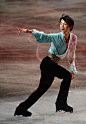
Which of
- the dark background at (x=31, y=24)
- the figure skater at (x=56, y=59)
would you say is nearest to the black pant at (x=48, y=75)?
the figure skater at (x=56, y=59)

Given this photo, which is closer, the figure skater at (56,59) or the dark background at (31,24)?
the figure skater at (56,59)

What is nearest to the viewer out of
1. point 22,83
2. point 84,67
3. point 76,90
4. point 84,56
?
point 76,90

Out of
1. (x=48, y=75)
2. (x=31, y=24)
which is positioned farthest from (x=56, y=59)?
(x=31, y=24)

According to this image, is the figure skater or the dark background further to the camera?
the dark background

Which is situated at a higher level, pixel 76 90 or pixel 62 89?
pixel 62 89

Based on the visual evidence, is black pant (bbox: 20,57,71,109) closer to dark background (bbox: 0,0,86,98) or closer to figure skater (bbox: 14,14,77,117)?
figure skater (bbox: 14,14,77,117)

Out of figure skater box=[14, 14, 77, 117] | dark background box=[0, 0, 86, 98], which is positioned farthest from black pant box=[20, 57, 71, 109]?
dark background box=[0, 0, 86, 98]

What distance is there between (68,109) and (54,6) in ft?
15.4

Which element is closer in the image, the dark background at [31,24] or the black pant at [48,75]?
the black pant at [48,75]

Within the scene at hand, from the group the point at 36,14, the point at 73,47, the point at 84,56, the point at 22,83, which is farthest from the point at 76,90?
the point at 36,14

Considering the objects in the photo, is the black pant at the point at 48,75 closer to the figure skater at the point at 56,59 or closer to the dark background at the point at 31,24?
the figure skater at the point at 56,59

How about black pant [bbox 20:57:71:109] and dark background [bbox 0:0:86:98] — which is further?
dark background [bbox 0:0:86:98]

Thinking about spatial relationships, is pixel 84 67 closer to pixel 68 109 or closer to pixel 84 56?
pixel 84 56

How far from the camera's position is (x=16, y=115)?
4203 millimetres
